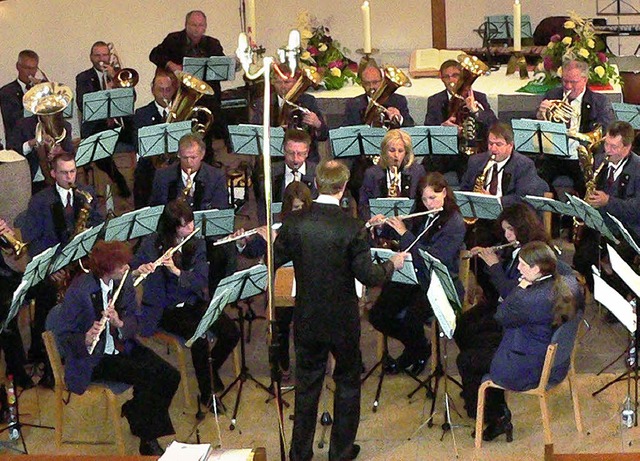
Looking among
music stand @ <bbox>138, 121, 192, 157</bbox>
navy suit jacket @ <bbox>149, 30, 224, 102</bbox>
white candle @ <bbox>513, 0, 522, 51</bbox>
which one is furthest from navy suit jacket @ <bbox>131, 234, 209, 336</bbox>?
white candle @ <bbox>513, 0, 522, 51</bbox>

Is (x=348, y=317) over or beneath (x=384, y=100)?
beneath

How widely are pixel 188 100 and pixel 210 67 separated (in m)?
1.02

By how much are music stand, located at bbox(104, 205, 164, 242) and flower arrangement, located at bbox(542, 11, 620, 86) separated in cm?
431

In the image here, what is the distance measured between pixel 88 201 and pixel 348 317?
249cm

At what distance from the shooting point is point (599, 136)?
894 centimetres

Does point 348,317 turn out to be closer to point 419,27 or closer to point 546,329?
point 546,329

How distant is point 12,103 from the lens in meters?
10.6

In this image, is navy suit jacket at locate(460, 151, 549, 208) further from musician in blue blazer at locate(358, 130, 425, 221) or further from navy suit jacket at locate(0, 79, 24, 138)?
navy suit jacket at locate(0, 79, 24, 138)

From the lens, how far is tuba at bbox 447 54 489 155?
9398 mm

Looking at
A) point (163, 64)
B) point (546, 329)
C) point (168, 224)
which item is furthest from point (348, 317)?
point (163, 64)

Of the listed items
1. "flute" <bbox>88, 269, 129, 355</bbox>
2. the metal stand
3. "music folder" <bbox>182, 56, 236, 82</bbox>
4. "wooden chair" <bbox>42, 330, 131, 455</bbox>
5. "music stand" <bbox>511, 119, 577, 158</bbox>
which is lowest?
the metal stand

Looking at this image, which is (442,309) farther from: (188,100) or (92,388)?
(188,100)

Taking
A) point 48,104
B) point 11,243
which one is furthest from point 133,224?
point 48,104

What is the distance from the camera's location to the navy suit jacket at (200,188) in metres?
8.45
